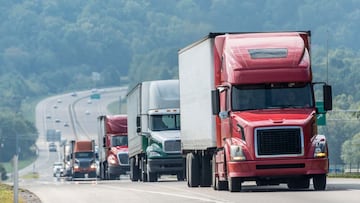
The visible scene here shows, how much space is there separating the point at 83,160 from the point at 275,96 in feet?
198

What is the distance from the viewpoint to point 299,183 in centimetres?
3691

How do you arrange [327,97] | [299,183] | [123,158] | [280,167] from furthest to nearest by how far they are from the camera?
[123,158] < [299,183] < [327,97] < [280,167]

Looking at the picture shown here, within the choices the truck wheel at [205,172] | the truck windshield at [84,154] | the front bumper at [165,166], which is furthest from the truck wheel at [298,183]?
the truck windshield at [84,154]

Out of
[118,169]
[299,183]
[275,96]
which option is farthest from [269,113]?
[118,169]

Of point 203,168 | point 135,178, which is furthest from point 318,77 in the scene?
point 203,168

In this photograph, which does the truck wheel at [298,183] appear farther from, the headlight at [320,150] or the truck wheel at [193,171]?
the truck wheel at [193,171]

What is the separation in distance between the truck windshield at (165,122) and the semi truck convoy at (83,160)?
39182 millimetres

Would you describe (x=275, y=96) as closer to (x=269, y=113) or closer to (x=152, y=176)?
(x=269, y=113)

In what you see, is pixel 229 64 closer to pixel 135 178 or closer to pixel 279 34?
pixel 279 34

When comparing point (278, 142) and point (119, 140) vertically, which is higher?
point (119, 140)

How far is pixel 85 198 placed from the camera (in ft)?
117

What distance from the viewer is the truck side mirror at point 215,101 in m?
36.1

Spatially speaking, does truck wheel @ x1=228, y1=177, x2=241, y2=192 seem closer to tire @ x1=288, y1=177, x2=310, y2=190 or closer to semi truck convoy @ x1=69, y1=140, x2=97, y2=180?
tire @ x1=288, y1=177, x2=310, y2=190

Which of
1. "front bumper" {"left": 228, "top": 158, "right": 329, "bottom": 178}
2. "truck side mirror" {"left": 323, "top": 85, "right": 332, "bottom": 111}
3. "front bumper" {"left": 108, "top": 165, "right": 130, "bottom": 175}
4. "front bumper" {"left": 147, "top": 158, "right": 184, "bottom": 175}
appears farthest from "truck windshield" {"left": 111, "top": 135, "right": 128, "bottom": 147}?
"front bumper" {"left": 228, "top": 158, "right": 329, "bottom": 178}
